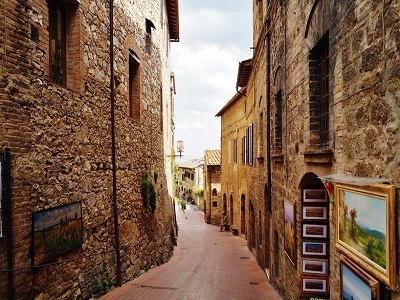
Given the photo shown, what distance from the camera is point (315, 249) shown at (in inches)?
230

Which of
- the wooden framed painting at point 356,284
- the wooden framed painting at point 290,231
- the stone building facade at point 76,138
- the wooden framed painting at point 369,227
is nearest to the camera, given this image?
the wooden framed painting at point 369,227

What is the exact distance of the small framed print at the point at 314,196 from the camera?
5.95 meters

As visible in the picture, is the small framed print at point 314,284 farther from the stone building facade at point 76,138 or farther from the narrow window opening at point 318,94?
the stone building facade at point 76,138

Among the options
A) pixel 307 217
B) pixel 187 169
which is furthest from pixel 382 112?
pixel 187 169

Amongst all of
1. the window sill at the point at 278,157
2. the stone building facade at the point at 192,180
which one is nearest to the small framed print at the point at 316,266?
the window sill at the point at 278,157

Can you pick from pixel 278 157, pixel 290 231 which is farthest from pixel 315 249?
pixel 278 157

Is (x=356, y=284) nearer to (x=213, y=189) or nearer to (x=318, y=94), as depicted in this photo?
(x=318, y=94)

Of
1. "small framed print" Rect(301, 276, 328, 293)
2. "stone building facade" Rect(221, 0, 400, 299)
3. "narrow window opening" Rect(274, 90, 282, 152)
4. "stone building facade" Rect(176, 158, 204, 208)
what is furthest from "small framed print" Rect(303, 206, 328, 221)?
"stone building facade" Rect(176, 158, 204, 208)

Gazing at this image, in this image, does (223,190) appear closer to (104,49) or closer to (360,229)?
(104,49)

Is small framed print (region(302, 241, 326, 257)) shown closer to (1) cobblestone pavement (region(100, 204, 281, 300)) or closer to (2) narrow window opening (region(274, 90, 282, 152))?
(1) cobblestone pavement (region(100, 204, 281, 300))

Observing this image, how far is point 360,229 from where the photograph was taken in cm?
333

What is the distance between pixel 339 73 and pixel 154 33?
8461 millimetres

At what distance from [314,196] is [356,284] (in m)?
2.63

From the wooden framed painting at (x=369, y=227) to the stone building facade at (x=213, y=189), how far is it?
2435 centimetres
